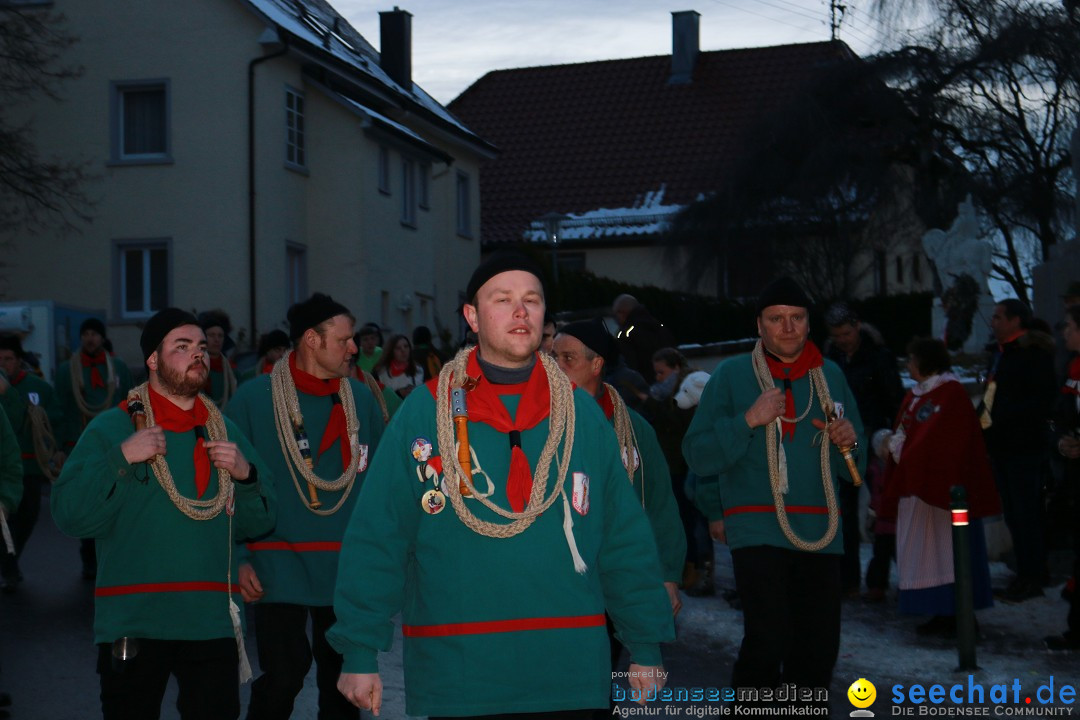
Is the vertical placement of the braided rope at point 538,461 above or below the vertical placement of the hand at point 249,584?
above

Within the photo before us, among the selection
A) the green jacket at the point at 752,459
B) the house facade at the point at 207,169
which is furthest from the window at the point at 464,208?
the green jacket at the point at 752,459

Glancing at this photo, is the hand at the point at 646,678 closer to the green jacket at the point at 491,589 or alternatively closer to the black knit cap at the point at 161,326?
the green jacket at the point at 491,589

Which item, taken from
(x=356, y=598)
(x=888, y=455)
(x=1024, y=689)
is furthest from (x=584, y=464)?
(x=888, y=455)

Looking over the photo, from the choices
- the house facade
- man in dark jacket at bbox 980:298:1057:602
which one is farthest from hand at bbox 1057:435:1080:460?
the house facade

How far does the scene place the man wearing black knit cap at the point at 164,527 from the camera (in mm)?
5523

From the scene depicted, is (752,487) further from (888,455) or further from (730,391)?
(888,455)

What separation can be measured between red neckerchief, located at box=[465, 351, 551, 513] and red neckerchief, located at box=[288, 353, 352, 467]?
2594 mm

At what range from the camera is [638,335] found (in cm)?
1291

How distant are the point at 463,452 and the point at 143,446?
1.60 meters

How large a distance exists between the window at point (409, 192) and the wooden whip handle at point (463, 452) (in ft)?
96.4

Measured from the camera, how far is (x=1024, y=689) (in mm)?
8625

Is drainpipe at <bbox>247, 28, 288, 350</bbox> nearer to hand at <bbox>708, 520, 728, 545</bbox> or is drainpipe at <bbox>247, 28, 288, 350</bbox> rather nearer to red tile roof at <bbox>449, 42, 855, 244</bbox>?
red tile roof at <bbox>449, 42, 855, 244</bbox>

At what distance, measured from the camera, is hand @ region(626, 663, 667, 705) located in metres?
4.41

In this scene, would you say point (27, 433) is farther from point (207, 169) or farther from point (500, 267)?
point (207, 169)
